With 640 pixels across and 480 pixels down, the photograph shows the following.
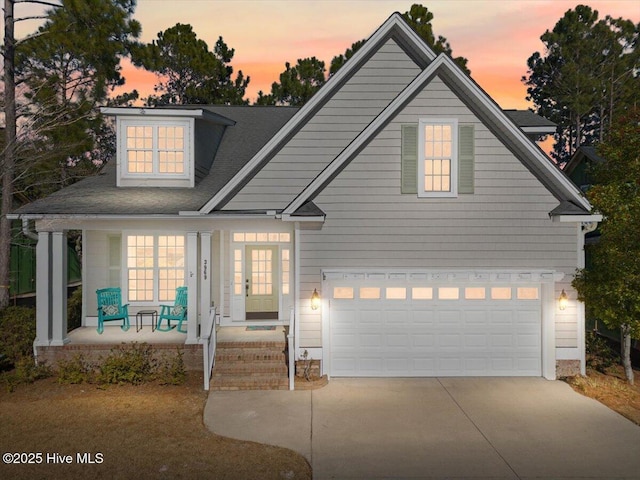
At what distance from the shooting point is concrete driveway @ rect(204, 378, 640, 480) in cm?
721

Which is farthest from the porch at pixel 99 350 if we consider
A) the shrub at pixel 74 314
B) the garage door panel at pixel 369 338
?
the garage door panel at pixel 369 338

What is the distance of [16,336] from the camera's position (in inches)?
493

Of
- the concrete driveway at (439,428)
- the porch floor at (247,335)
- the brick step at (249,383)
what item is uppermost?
the porch floor at (247,335)

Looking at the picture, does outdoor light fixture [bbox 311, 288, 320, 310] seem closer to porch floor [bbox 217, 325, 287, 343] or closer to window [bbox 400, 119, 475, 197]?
porch floor [bbox 217, 325, 287, 343]

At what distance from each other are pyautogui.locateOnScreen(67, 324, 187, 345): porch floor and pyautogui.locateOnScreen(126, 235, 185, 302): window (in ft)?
3.59

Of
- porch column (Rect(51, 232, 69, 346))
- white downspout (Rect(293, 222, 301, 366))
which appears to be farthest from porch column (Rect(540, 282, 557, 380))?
porch column (Rect(51, 232, 69, 346))

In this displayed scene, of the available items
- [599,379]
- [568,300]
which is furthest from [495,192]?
[599,379]

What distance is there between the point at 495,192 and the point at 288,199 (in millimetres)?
4958

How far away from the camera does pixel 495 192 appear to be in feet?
37.9

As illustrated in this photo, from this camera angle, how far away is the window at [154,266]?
14.5 meters

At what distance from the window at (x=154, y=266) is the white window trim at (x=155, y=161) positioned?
1577 mm

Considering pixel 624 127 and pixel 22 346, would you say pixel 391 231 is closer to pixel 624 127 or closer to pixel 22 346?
pixel 624 127

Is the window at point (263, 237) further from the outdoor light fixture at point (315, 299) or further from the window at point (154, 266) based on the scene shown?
the outdoor light fixture at point (315, 299)

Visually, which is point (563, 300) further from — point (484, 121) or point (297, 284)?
point (297, 284)
